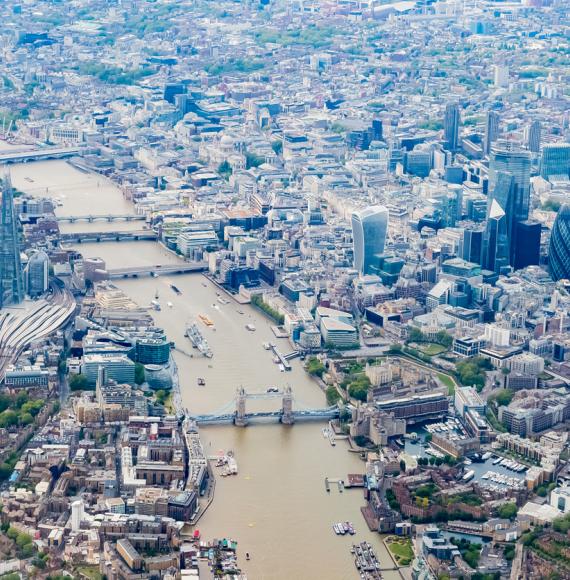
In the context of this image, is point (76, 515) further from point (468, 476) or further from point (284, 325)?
point (284, 325)

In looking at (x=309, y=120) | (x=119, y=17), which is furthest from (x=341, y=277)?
(x=119, y=17)

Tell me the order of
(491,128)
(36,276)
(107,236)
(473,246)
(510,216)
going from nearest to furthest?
(36,276) → (473,246) → (510,216) → (107,236) → (491,128)

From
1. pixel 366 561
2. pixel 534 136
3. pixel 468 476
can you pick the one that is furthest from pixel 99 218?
pixel 366 561

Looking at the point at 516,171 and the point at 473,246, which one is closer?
the point at 473,246

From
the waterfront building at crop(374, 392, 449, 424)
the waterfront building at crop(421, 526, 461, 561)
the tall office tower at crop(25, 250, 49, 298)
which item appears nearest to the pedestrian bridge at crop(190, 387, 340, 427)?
the waterfront building at crop(374, 392, 449, 424)

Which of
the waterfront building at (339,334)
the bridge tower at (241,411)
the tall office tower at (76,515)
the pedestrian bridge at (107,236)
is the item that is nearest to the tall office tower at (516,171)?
the waterfront building at (339,334)

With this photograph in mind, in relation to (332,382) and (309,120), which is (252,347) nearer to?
(332,382)
